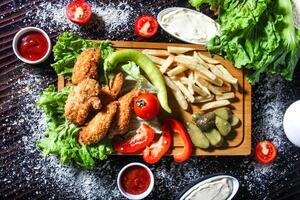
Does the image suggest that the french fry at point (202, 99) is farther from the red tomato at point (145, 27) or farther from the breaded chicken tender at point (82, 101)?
the breaded chicken tender at point (82, 101)

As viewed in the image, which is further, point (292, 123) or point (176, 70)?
point (292, 123)

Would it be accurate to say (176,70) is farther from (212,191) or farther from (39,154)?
(39,154)

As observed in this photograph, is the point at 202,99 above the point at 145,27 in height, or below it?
below

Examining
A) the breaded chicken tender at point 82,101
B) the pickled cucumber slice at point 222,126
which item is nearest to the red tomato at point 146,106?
the breaded chicken tender at point 82,101

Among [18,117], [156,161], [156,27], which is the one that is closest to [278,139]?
[156,161]

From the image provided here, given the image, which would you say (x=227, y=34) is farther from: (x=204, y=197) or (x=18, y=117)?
(x=18, y=117)

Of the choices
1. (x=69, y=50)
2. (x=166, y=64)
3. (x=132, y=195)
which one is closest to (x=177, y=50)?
(x=166, y=64)

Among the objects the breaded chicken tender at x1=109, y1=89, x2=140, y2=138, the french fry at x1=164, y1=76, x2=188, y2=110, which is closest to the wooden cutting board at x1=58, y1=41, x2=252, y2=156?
the french fry at x1=164, y1=76, x2=188, y2=110
